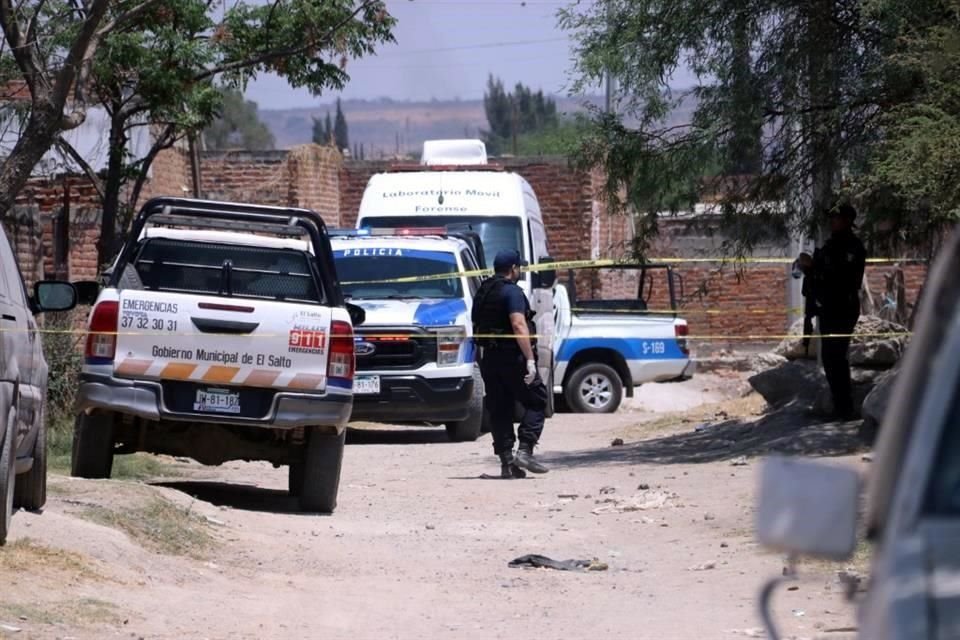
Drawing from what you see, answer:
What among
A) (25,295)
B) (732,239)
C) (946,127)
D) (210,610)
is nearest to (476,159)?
(732,239)

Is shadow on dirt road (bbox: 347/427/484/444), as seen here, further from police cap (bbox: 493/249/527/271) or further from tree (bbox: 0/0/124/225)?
tree (bbox: 0/0/124/225)

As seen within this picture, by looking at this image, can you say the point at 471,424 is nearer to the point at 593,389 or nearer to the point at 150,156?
the point at 150,156

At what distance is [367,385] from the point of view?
16.4m

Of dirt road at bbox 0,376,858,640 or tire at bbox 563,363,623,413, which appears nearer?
dirt road at bbox 0,376,858,640

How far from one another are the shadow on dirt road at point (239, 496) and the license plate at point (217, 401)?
1336 mm

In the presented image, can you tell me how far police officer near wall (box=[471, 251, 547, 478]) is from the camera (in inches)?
530

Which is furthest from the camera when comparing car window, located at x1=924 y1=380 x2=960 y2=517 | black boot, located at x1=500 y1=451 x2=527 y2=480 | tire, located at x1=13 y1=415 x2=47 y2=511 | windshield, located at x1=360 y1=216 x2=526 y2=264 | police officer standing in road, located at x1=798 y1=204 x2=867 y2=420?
windshield, located at x1=360 y1=216 x2=526 y2=264

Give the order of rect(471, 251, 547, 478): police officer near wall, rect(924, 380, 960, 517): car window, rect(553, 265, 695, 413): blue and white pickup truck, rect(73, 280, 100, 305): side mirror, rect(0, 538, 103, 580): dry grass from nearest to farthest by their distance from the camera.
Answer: rect(924, 380, 960, 517): car window, rect(0, 538, 103, 580): dry grass, rect(73, 280, 100, 305): side mirror, rect(471, 251, 547, 478): police officer near wall, rect(553, 265, 695, 413): blue and white pickup truck

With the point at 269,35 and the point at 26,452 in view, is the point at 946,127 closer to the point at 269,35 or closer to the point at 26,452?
the point at 26,452

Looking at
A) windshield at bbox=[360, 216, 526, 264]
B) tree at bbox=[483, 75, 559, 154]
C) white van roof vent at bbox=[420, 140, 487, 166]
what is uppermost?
tree at bbox=[483, 75, 559, 154]

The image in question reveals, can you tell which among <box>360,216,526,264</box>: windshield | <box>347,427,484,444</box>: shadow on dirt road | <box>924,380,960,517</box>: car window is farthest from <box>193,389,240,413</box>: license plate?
<box>360,216,526,264</box>: windshield

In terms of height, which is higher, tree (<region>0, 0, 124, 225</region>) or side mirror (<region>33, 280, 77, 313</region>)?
tree (<region>0, 0, 124, 225</region>)

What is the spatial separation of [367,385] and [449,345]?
95 cm

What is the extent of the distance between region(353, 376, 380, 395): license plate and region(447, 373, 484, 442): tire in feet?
4.38
